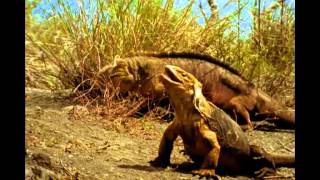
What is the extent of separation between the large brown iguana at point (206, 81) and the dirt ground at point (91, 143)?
449mm

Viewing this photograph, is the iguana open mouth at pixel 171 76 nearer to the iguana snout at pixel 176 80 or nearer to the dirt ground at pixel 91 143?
the iguana snout at pixel 176 80

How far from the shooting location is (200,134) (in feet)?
15.5

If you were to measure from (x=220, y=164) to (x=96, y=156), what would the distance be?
1.09m

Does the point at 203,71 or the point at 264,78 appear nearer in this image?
the point at 203,71

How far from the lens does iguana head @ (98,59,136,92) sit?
25.2 ft

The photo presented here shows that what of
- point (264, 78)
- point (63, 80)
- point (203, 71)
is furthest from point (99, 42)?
point (264, 78)

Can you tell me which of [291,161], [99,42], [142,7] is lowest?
[291,161]

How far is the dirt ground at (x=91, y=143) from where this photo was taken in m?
4.20

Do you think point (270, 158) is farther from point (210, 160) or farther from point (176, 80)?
point (176, 80)

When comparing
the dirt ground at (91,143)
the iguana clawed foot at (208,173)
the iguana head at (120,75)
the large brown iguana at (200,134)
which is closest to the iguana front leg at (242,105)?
the dirt ground at (91,143)

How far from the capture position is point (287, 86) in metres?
8.53

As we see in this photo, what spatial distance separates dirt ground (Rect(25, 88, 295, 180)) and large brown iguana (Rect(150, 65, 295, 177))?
164mm
